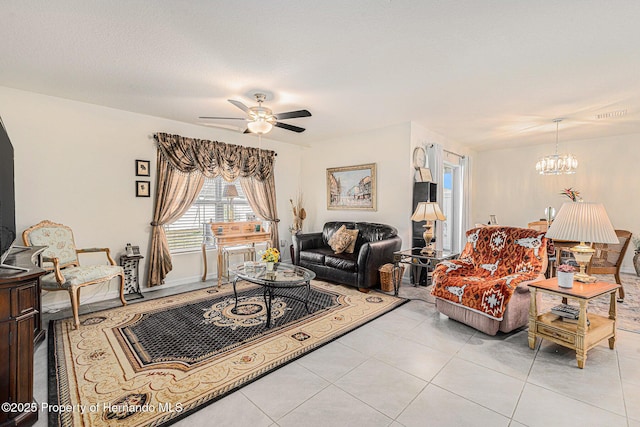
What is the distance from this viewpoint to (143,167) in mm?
4160

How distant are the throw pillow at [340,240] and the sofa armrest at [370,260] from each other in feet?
1.84

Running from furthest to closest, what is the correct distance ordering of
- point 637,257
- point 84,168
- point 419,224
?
point 637,257, point 419,224, point 84,168

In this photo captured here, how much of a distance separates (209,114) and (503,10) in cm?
355

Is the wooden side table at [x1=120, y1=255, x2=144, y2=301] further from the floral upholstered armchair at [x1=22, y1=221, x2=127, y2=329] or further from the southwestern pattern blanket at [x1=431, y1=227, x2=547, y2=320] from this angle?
the southwestern pattern blanket at [x1=431, y1=227, x2=547, y2=320]

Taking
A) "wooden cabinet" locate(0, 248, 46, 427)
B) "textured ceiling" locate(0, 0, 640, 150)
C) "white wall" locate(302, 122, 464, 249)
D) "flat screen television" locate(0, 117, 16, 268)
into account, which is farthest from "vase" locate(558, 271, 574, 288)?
"flat screen television" locate(0, 117, 16, 268)

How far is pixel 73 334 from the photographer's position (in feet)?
9.03

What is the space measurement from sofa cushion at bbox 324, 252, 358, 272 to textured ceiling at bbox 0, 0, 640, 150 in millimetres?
2094

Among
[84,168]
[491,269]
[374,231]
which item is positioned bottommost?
[491,269]

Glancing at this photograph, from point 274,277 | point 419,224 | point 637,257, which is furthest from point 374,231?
point 637,257

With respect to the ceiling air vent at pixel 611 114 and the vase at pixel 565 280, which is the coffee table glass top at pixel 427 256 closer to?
the vase at pixel 565 280

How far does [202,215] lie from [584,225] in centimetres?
481

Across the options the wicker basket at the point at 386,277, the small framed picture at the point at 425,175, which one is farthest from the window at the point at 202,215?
the small framed picture at the point at 425,175

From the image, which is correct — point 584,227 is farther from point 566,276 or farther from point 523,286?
point 523,286

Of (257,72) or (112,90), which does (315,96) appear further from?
(112,90)
